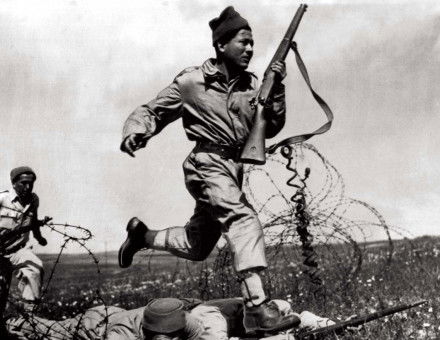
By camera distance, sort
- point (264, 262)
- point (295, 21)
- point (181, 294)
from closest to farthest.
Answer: point (264, 262) < point (295, 21) < point (181, 294)

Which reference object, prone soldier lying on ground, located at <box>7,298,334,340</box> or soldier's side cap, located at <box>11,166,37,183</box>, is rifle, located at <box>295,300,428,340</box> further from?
soldier's side cap, located at <box>11,166,37,183</box>

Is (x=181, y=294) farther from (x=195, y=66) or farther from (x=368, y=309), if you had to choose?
(x=195, y=66)

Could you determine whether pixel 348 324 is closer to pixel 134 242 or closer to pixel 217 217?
pixel 217 217

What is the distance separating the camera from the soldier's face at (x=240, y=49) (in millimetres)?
5008

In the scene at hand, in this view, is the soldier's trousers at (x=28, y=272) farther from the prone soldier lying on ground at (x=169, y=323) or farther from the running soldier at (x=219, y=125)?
the running soldier at (x=219, y=125)

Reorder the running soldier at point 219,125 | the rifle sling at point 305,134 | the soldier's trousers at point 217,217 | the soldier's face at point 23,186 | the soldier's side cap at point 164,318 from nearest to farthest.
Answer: the soldier's side cap at point 164,318
the soldier's trousers at point 217,217
the running soldier at point 219,125
the rifle sling at point 305,134
the soldier's face at point 23,186

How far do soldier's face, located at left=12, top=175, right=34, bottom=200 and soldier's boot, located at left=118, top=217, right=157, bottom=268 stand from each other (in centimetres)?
276

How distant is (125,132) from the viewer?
5004 millimetres

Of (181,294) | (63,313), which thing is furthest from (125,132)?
(181,294)

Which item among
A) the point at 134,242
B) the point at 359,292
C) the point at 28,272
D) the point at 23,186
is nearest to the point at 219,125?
the point at 134,242

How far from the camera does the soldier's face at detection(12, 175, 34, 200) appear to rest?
7996 mm

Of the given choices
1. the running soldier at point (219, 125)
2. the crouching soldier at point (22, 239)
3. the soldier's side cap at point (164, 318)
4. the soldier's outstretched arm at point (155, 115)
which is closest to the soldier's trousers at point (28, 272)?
the crouching soldier at point (22, 239)

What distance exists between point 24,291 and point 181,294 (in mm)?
1961

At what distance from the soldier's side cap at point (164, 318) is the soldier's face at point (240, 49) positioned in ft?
6.27
